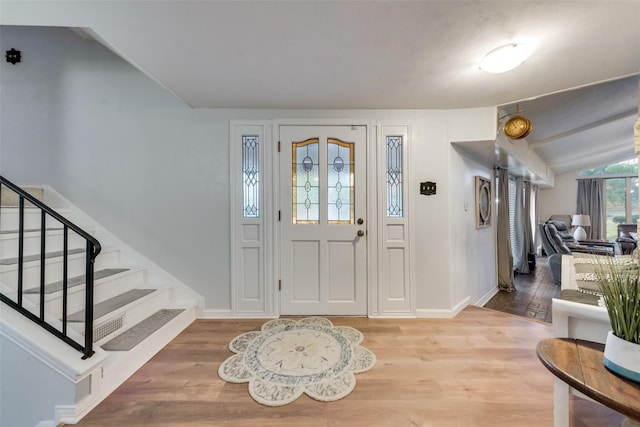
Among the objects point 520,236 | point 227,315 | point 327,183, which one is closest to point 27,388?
point 227,315

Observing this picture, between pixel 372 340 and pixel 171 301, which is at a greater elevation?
pixel 171 301

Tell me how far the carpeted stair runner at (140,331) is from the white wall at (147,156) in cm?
40

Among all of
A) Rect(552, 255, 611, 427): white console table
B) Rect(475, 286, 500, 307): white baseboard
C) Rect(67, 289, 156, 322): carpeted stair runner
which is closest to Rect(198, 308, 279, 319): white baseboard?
Rect(67, 289, 156, 322): carpeted stair runner

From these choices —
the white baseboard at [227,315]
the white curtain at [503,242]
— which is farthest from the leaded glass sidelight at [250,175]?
the white curtain at [503,242]

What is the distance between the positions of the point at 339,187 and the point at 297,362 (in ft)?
5.45

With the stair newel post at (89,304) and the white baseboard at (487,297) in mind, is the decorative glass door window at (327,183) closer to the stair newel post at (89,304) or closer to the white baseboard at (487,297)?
the stair newel post at (89,304)

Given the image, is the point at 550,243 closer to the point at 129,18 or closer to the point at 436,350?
the point at 436,350

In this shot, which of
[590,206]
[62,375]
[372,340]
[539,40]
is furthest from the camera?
[590,206]

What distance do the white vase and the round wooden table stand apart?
2 centimetres

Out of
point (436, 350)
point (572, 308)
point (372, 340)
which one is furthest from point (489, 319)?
point (572, 308)

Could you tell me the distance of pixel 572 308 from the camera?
1.18 meters

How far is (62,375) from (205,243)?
1.40 metres

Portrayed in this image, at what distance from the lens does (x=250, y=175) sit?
2621 millimetres

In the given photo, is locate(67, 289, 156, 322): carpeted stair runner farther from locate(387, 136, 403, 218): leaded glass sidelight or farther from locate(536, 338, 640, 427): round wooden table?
locate(536, 338, 640, 427): round wooden table
